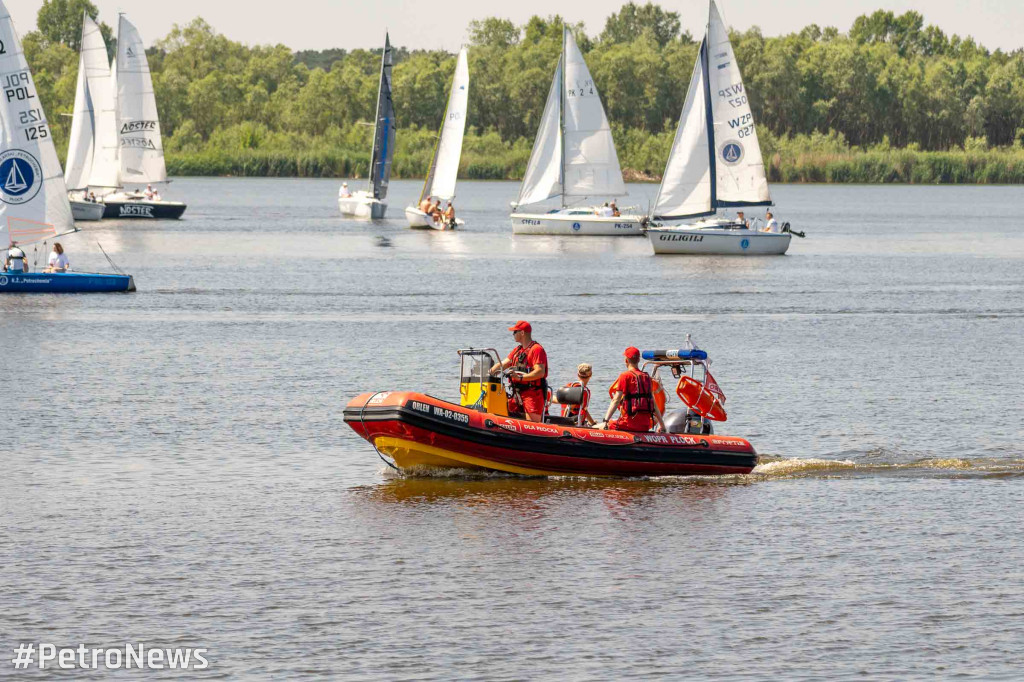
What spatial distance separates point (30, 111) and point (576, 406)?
3143cm

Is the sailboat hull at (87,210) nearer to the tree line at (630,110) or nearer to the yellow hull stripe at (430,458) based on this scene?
the yellow hull stripe at (430,458)

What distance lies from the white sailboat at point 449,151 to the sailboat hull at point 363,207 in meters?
8.45

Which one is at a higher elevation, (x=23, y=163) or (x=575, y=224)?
(x=23, y=163)

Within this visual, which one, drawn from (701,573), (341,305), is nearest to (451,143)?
(341,305)

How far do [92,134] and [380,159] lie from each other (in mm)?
17961

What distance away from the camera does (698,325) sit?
4766cm

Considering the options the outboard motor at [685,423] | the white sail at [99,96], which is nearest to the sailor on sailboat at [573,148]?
the white sail at [99,96]

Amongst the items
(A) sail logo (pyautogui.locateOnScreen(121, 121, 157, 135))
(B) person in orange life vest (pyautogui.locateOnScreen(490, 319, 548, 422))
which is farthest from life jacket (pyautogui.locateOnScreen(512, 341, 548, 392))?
(A) sail logo (pyautogui.locateOnScreen(121, 121, 157, 135))

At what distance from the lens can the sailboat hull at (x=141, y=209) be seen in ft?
310

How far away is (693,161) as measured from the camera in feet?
233

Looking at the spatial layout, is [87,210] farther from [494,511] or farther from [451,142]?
[494,511]

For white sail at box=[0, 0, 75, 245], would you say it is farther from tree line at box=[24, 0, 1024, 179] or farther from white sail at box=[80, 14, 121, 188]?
tree line at box=[24, 0, 1024, 179]

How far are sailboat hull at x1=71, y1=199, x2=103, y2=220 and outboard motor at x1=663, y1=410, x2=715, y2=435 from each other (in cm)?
7070

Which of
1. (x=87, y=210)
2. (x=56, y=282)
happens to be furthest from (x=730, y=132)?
(x=87, y=210)
